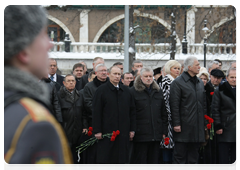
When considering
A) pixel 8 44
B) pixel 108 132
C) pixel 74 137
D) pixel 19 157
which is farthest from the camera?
pixel 74 137

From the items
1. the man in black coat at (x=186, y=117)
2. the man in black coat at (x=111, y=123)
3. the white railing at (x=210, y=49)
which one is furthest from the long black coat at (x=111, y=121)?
the white railing at (x=210, y=49)

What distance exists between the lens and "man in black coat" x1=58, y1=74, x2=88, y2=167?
7664mm

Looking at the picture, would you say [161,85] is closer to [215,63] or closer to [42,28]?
[215,63]

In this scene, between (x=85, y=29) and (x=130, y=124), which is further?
(x=85, y=29)

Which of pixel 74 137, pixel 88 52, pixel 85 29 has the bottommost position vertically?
pixel 74 137

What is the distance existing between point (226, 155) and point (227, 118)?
730mm

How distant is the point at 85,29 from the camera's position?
30766 millimetres

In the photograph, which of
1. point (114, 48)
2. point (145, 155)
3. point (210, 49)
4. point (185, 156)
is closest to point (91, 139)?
point (145, 155)

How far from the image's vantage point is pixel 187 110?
7434mm

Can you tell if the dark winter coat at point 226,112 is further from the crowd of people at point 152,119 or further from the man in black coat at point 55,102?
the man in black coat at point 55,102

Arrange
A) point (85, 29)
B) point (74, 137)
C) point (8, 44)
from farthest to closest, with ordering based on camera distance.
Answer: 1. point (85, 29)
2. point (74, 137)
3. point (8, 44)

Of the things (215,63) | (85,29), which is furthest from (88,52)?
(215,63)

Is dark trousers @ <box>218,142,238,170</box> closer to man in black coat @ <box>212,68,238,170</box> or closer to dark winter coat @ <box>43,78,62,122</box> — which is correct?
man in black coat @ <box>212,68,238,170</box>

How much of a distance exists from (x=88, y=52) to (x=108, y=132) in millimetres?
18521
